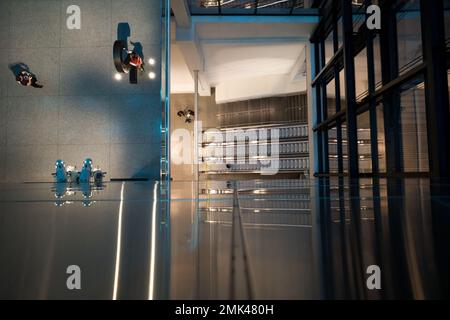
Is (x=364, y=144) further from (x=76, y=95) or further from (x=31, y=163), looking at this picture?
(x=31, y=163)

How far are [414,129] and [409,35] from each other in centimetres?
148

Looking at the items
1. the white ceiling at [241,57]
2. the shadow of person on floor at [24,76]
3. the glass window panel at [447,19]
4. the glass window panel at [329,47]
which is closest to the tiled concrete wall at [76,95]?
the shadow of person on floor at [24,76]

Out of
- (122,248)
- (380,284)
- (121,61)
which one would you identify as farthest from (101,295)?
(121,61)

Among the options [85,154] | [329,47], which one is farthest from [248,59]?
[85,154]

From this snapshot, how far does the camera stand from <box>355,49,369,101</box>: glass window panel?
6.68 m

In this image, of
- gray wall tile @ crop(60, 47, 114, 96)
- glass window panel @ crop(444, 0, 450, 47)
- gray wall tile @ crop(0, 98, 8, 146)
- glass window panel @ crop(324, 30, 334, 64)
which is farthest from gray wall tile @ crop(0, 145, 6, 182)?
glass window panel @ crop(324, 30, 334, 64)

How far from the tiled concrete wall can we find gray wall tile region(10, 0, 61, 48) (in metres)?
0.02

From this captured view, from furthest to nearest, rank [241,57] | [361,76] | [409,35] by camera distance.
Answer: [241,57], [361,76], [409,35]

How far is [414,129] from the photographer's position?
4.86 m

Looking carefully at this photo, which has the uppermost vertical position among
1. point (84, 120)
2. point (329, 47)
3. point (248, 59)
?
point (248, 59)

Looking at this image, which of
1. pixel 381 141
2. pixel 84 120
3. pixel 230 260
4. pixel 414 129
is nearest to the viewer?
pixel 230 260

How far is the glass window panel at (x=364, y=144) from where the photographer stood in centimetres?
651

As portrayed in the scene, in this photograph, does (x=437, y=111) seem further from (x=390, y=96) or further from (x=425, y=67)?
(x=390, y=96)

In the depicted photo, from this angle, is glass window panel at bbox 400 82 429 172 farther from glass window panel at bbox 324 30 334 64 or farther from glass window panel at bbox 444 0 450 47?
glass window panel at bbox 324 30 334 64
